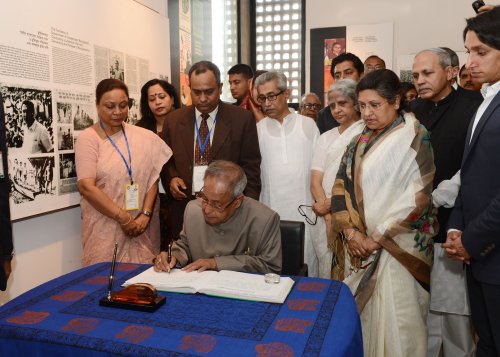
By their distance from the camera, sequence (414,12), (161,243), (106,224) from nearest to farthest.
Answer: (106,224) → (161,243) → (414,12)

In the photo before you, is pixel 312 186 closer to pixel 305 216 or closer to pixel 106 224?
pixel 305 216

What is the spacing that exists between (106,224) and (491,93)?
7.51 feet

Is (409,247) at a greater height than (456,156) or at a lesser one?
lesser

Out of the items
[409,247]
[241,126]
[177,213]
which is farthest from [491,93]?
[177,213]

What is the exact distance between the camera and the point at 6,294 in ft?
8.79

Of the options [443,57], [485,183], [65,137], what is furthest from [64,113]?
[485,183]

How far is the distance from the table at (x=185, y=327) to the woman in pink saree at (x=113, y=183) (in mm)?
1131

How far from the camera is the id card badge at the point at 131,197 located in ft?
9.50

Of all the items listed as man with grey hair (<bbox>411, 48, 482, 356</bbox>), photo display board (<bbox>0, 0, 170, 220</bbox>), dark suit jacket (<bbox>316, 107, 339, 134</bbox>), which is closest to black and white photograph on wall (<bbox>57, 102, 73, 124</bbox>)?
photo display board (<bbox>0, 0, 170, 220</bbox>)

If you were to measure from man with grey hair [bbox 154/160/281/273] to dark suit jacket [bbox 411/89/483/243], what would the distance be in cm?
110

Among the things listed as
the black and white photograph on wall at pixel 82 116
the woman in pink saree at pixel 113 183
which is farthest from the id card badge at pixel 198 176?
the black and white photograph on wall at pixel 82 116

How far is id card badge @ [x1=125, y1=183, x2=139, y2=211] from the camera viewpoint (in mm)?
2896

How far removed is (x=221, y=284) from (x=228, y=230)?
45cm

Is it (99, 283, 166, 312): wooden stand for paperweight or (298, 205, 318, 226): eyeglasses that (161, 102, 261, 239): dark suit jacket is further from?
(99, 283, 166, 312): wooden stand for paperweight
